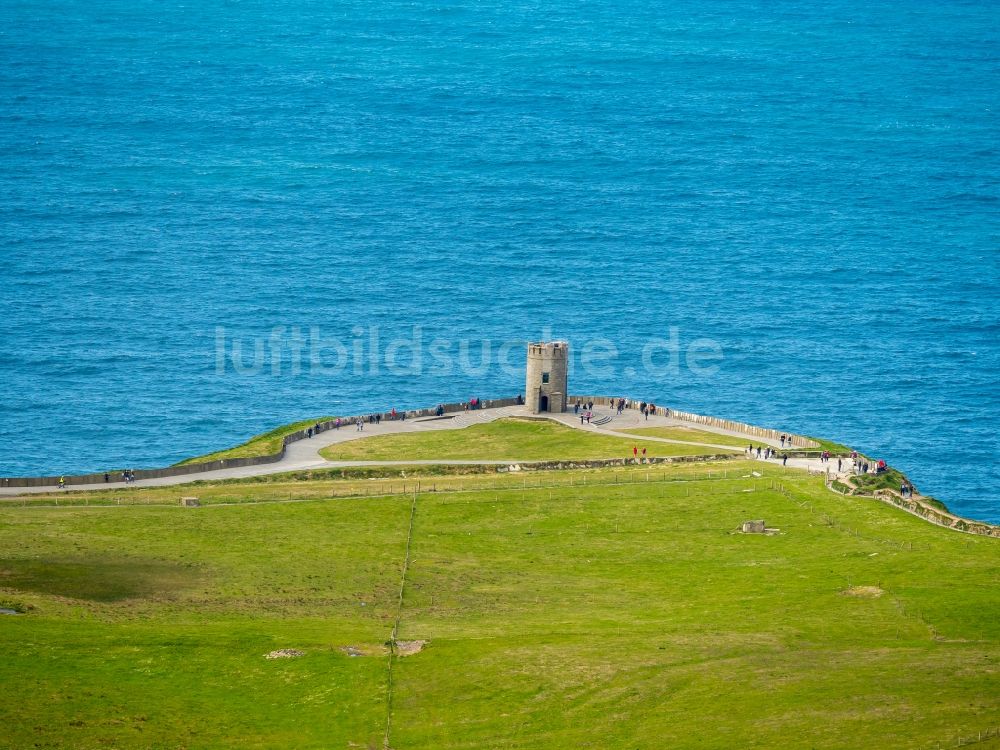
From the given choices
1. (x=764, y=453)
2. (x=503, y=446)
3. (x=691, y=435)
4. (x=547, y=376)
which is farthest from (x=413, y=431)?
(x=764, y=453)

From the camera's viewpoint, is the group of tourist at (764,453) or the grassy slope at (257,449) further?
the grassy slope at (257,449)

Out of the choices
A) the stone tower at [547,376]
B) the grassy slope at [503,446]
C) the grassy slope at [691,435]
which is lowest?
the grassy slope at [503,446]

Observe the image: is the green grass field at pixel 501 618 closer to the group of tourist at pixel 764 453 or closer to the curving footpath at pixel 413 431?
the curving footpath at pixel 413 431

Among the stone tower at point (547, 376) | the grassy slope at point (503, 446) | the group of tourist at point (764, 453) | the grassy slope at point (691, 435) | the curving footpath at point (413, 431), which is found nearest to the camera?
the curving footpath at point (413, 431)

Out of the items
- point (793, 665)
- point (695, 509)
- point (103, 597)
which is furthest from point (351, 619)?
point (695, 509)

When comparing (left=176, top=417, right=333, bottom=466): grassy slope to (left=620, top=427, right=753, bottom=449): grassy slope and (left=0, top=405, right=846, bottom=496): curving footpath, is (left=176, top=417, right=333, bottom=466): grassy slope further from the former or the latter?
(left=620, top=427, right=753, bottom=449): grassy slope

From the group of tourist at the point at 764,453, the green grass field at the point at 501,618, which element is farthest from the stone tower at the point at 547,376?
the green grass field at the point at 501,618

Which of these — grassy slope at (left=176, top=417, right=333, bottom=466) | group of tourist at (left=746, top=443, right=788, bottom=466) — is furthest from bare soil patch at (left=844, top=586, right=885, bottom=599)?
grassy slope at (left=176, top=417, right=333, bottom=466)

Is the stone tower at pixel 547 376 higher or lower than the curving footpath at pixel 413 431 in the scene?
higher

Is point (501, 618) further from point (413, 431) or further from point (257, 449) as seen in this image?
point (413, 431)
